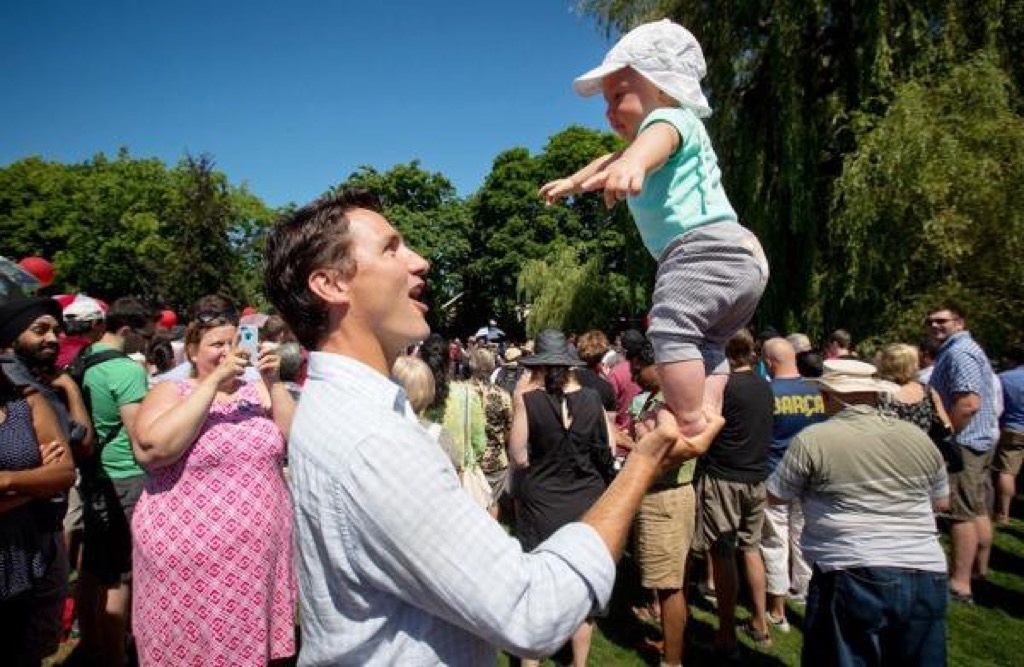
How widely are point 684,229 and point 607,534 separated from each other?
97 cm

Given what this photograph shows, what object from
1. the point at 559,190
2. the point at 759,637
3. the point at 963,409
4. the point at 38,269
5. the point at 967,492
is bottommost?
the point at 759,637

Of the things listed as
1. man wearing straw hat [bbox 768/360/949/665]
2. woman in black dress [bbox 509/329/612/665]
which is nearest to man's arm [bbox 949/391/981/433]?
man wearing straw hat [bbox 768/360/949/665]

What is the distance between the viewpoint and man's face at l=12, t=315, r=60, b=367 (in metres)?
3.57

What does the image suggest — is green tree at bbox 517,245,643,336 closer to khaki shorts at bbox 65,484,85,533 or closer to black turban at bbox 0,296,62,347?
khaki shorts at bbox 65,484,85,533

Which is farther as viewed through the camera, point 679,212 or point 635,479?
point 679,212

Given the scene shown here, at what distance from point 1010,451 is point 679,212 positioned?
754cm

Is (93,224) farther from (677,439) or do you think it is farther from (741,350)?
(677,439)

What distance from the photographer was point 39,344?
3.61 m

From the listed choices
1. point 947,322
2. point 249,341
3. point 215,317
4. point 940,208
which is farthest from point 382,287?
point 940,208

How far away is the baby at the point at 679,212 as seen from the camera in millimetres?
1757

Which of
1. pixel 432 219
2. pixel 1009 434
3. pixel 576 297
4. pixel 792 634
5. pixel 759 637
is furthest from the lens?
pixel 432 219

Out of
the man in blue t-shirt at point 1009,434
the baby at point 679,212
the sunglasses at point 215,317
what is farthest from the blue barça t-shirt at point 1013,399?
the sunglasses at point 215,317

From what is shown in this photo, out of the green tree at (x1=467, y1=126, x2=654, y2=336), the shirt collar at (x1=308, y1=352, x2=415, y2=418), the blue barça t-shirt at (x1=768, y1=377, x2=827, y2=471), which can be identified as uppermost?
the green tree at (x1=467, y1=126, x2=654, y2=336)

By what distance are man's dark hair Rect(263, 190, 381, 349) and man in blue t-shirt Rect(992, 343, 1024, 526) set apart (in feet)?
25.6
